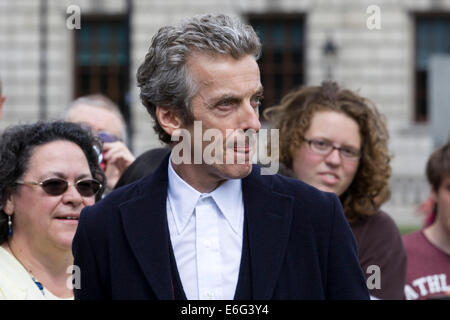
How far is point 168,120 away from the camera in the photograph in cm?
268

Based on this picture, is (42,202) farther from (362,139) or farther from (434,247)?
(434,247)

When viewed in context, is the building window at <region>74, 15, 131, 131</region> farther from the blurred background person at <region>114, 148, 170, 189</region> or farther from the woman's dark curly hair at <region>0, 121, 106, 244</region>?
the woman's dark curly hair at <region>0, 121, 106, 244</region>

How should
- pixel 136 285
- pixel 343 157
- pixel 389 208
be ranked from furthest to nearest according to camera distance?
pixel 389 208 → pixel 343 157 → pixel 136 285

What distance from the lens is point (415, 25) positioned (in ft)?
79.8

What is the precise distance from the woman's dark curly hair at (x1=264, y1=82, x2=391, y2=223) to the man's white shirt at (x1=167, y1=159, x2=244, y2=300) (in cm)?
173

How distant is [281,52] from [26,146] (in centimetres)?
2103

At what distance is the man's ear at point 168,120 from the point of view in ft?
8.71

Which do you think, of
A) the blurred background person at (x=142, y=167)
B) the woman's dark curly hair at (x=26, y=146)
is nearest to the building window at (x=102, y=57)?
the blurred background person at (x=142, y=167)

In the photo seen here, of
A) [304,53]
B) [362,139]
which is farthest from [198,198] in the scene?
[304,53]

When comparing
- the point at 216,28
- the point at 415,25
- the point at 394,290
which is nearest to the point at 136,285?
the point at 216,28

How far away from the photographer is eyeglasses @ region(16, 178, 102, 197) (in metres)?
3.64

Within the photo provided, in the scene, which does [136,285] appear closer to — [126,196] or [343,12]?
[126,196]

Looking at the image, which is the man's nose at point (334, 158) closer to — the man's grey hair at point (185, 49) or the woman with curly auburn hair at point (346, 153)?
the woman with curly auburn hair at point (346, 153)

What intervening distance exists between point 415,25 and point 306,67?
318 cm
